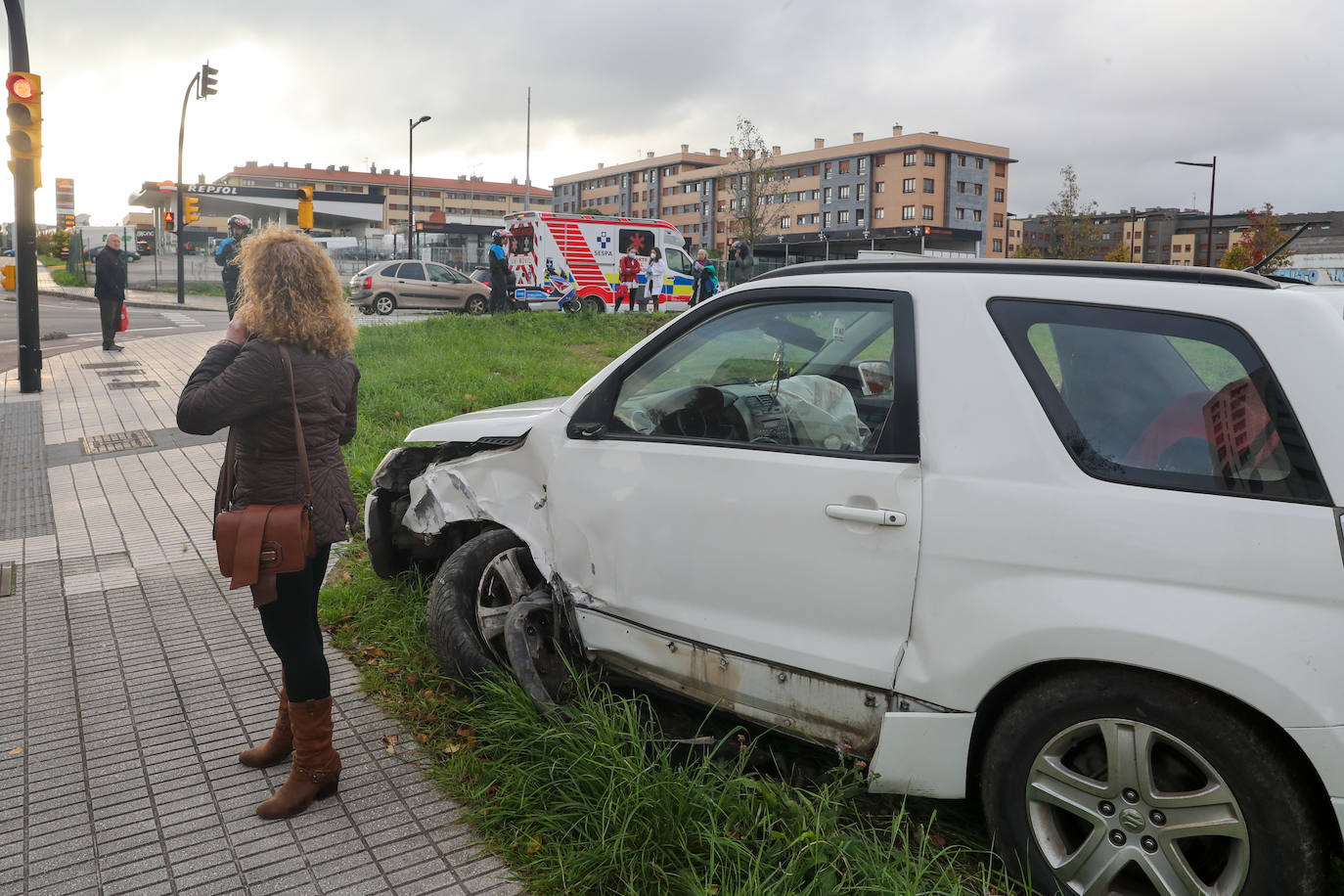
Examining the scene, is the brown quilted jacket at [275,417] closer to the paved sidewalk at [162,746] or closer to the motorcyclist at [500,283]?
the paved sidewalk at [162,746]

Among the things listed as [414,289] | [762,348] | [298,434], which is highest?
[414,289]

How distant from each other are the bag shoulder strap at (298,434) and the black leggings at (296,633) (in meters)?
0.21

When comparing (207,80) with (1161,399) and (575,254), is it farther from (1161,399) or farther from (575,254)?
(1161,399)

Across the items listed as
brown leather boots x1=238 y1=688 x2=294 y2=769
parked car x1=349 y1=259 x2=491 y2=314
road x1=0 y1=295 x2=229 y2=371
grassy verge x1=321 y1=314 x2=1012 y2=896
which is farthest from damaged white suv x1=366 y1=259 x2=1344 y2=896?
parked car x1=349 y1=259 x2=491 y2=314

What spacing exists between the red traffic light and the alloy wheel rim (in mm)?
13439

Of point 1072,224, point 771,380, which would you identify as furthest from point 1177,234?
point 771,380

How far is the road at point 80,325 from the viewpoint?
19.0 metres

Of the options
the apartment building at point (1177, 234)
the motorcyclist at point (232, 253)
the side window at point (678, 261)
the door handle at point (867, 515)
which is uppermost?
the apartment building at point (1177, 234)

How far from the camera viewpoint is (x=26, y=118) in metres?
12.0

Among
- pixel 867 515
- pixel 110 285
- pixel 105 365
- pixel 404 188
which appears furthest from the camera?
pixel 404 188

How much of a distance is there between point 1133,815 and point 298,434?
2635 millimetres

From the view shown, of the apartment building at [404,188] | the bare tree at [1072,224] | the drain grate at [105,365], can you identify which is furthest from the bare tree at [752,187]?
the apartment building at [404,188]

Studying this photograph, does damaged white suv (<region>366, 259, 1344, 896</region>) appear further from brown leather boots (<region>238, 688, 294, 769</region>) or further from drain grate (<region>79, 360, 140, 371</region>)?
drain grate (<region>79, 360, 140, 371</region>)

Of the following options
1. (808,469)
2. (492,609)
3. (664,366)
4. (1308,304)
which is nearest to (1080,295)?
(1308,304)
